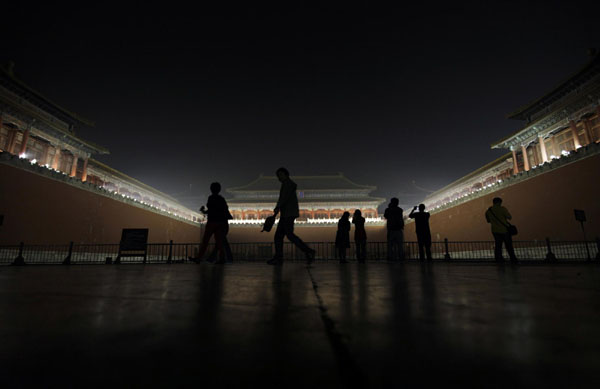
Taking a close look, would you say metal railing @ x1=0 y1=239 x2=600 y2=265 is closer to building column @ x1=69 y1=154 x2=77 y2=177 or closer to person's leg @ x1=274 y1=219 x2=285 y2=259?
person's leg @ x1=274 y1=219 x2=285 y2=259

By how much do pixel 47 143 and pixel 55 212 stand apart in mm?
9871

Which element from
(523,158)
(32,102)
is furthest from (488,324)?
(32,102)

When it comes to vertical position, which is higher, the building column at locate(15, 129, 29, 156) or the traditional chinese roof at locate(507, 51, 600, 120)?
the traditional chinese roof at locate(507, 51, 600, 120)

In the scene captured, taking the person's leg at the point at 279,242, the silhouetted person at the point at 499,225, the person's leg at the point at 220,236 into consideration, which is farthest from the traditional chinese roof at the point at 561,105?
the person's leg at the point at 220,236

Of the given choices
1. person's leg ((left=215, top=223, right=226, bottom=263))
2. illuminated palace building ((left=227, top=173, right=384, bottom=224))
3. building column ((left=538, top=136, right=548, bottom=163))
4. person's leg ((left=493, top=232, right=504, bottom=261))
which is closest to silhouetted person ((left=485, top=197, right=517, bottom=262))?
person's leg ((left=493, top=232, right=504, bottom=261))

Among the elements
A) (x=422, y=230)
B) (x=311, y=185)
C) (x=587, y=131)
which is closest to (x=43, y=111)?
(x=422, y=230)

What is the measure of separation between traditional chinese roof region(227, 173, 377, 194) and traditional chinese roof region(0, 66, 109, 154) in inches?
692

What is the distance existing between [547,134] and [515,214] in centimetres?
755

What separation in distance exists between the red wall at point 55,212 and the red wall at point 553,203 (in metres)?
22.3

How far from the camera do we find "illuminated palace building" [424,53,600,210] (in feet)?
50.3

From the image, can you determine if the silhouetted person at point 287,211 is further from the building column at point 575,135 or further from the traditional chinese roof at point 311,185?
the traditional chinese roof at point 311,185

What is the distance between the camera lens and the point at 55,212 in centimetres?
1490

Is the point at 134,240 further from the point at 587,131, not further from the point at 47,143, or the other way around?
the point at 587,131

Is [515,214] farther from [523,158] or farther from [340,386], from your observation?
[340,386]
